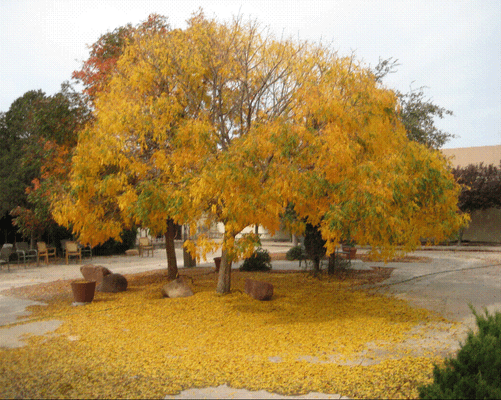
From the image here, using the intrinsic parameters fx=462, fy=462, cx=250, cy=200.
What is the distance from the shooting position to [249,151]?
24.8 feet

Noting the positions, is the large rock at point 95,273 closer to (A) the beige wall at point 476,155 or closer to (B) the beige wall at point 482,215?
(B) the beige wall at point 482,215

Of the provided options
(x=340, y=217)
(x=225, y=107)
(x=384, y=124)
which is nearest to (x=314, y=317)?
(x=340, y=217)

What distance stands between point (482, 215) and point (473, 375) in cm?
2912

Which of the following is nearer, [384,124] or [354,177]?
[354,177]

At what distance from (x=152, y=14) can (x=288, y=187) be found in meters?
9.27

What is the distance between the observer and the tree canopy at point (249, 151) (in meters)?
7.54

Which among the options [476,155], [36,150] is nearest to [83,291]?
[36,150]

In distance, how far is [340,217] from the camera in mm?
7230

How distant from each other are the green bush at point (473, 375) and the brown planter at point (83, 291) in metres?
7.75

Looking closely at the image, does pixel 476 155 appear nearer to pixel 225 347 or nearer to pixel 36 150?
pixel 36 150

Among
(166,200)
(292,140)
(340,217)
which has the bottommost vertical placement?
(340,217)

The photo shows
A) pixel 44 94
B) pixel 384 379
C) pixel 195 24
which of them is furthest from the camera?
pixel 44 94

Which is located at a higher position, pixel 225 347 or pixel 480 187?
pixel 480 187

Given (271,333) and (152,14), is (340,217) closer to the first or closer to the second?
(271,333)
